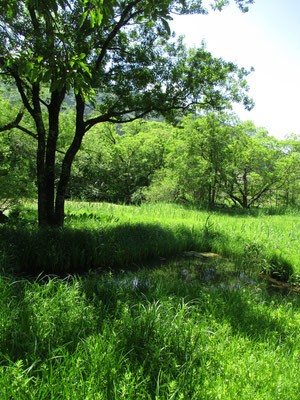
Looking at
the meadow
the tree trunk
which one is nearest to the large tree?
the tree trunk

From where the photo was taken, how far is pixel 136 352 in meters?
2.23

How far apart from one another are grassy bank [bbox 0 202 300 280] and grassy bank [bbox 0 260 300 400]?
2186 millimetres

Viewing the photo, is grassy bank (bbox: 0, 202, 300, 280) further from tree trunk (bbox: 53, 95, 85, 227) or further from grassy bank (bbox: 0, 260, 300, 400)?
grassy bank (bbox: 0, 260, 300, 400)

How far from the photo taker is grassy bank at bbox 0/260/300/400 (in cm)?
173

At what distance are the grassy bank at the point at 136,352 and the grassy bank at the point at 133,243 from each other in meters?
2.19

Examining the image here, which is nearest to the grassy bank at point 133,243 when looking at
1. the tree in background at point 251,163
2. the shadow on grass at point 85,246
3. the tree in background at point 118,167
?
the shadow on grass at point 85,246

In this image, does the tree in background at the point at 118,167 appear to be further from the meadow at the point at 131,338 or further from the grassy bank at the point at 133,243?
the meadow at the point at 131,338

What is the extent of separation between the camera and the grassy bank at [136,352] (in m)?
1.73

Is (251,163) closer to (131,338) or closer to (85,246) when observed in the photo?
(85,246)

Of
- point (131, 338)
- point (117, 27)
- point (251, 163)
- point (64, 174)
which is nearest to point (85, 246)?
point (64, 174)

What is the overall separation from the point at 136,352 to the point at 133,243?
4.30m

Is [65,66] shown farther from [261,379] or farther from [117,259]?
[117,259]

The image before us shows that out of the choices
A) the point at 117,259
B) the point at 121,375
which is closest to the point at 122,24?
the point at 117,259

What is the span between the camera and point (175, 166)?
46.7 ft
